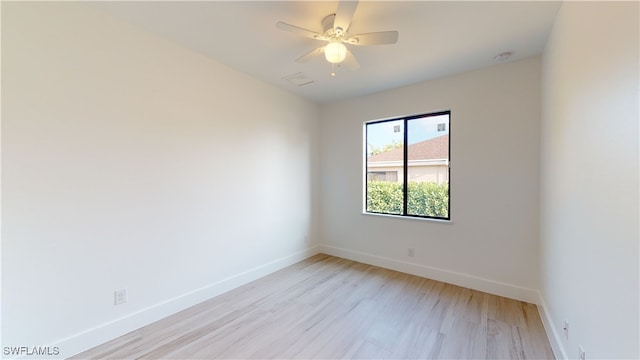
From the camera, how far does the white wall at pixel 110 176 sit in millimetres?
1732

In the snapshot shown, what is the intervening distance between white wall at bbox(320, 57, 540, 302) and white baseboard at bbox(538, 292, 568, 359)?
0.85 ft

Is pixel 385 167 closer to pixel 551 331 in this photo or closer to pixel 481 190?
pixel 481 190

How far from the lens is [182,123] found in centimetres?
260

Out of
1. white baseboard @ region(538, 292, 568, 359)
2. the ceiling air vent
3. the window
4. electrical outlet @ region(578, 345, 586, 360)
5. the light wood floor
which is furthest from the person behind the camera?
the window

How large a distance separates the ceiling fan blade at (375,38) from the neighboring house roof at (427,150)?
72.9 inches

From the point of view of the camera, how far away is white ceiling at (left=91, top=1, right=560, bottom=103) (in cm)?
195

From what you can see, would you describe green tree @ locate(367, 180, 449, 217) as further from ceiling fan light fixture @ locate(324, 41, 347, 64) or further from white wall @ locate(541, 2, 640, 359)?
ceiling fan light fixture @ locate(324, 41, 347, 64)

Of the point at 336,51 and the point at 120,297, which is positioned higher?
the point at 336,51

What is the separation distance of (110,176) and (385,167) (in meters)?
3.29

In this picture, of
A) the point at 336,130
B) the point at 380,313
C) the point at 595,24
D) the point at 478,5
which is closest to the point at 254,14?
the point at 478,5

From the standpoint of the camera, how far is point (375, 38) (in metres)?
1.95

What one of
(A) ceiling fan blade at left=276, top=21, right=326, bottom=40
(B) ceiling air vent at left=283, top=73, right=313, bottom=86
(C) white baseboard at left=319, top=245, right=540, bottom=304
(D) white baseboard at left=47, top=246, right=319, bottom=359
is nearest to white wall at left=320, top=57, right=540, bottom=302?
(C) white baseboard at left=319, top=245, right=540, bottom=304

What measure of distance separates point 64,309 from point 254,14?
2.68 metres

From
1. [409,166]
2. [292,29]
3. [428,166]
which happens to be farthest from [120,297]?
[428,166]
